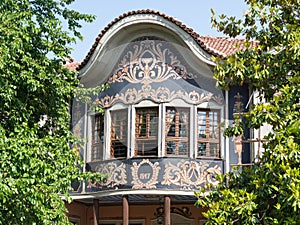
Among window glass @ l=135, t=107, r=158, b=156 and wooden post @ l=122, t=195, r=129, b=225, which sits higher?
window glass @ l=135, t=107, r=158, b=156

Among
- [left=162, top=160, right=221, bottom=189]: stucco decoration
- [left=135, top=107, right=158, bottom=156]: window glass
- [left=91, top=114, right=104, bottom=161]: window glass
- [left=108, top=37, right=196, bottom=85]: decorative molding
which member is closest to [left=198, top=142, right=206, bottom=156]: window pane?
[left=162, top=160, right=221, bottom=189]: stucco decoration

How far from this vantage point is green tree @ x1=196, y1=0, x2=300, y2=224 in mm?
9891

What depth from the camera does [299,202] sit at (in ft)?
30.1

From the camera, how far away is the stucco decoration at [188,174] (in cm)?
1602

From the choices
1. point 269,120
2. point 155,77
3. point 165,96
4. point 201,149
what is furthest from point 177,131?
point 269,120

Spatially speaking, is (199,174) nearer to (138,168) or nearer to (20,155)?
(138,168)

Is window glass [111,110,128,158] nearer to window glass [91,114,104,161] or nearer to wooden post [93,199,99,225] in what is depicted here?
window glass [91,114,104,161]

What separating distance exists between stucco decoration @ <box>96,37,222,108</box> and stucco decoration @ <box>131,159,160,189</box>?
173cm

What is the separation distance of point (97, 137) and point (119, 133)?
0.85 metres

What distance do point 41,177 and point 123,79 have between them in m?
6.01

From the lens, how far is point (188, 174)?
16.1 m

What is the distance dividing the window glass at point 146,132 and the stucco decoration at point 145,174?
34cm

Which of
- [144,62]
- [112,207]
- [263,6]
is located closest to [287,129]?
[263,6]

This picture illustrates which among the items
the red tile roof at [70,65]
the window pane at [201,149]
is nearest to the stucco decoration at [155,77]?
the window pane at [201,149]
